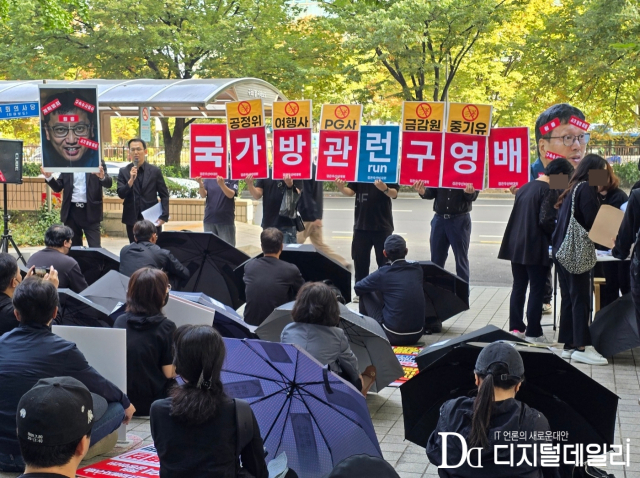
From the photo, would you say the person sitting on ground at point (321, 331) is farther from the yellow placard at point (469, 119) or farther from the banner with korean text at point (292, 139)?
the banner with korean text at point (292, 139)

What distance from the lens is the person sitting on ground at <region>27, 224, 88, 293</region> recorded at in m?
7.13

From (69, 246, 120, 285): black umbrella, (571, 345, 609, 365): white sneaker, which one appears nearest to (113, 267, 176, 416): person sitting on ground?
(69, 246, 120, 285): black umbrella

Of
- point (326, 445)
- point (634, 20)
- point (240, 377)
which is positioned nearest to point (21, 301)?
point (240, 377)

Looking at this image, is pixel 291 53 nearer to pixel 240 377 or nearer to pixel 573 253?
pixel 573 253

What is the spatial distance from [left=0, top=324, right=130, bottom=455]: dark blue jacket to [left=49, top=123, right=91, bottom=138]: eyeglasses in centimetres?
618

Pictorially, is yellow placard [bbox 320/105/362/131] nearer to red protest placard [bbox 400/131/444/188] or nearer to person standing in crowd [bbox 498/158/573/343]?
red protest placard [bbox 400/131/444/188]

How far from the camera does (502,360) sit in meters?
3.43

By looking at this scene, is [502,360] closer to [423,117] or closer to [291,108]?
[423,117]

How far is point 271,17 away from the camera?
27.1m

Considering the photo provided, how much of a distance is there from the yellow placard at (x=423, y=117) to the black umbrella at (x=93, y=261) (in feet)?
12.0

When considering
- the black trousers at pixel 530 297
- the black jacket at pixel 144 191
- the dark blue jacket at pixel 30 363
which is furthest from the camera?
the black jacket at pixel 144 191

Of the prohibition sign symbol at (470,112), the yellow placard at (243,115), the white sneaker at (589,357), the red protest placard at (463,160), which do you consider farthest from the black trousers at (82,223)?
the white sneaker at (589,357)

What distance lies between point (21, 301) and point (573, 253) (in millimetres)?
4885

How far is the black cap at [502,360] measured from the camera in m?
3.42
